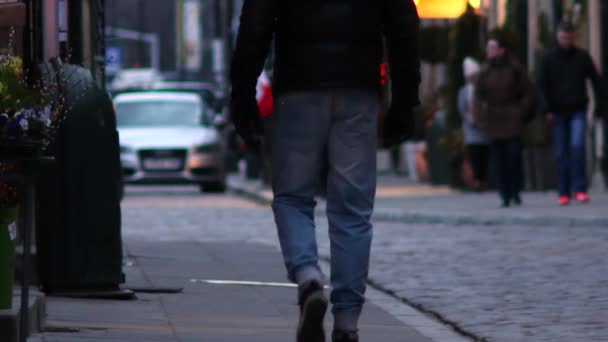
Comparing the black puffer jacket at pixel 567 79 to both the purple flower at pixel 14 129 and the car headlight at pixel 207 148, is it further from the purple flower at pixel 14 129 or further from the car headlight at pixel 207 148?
the purple flower at pixel 14 129

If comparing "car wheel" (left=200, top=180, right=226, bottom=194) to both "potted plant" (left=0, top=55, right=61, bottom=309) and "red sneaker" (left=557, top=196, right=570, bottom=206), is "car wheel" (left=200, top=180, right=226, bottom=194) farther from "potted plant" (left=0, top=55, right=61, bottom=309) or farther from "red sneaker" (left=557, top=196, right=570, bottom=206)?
"potted plant" (left=0, top=55, right=61, bottom=309)

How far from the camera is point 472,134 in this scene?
920 inches

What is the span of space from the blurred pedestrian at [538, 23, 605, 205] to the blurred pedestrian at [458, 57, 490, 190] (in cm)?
367

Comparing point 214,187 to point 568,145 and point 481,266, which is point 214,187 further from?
point 481,266

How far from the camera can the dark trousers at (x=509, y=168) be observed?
19.4 metres

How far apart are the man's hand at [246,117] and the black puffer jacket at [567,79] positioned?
1254cm

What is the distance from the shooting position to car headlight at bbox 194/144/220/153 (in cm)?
2884

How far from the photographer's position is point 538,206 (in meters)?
19.3

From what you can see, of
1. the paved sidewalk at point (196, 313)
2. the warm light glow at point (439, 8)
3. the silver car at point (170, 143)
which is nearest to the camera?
the paved sidewalk at point (196, 313)

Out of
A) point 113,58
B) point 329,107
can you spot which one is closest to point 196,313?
point 113,58

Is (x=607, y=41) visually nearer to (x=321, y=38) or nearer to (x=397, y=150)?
(x=397, y=150)

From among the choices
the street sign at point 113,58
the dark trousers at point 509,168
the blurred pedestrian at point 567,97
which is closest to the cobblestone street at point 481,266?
the dark trousers at point 509,168

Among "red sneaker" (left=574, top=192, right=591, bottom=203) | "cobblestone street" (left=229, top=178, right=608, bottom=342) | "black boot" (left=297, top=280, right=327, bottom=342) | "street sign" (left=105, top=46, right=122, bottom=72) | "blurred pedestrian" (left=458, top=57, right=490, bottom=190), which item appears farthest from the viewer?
"blurred pedestrian" (left=458, top=57, right=490, bottom=190)

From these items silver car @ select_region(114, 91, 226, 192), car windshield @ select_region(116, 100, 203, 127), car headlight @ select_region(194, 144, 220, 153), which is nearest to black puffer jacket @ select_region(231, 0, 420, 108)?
silver car @ select_region(114, 91, 226, 192)
